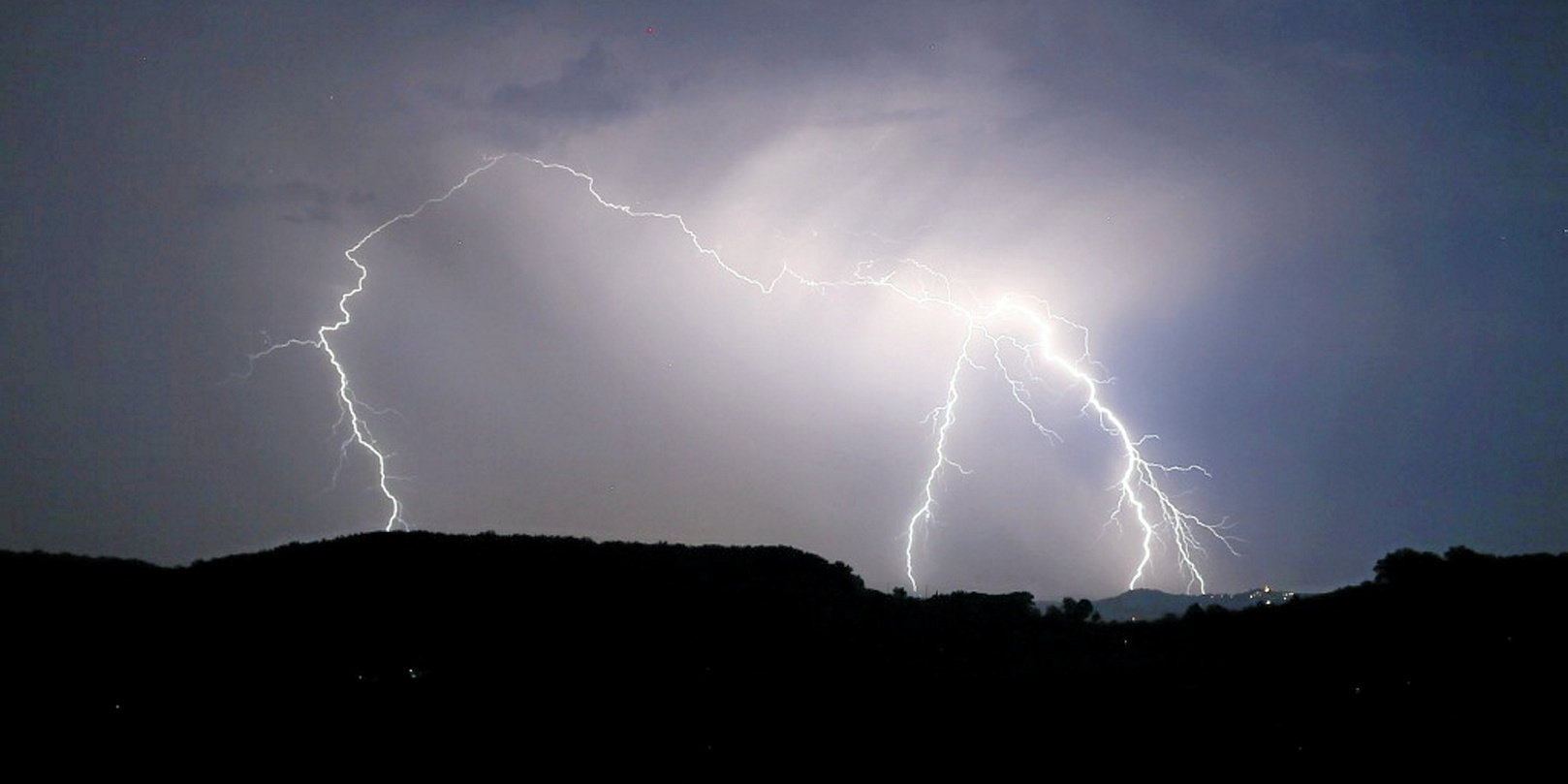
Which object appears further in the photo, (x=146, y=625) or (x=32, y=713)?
(x=146, y=625)

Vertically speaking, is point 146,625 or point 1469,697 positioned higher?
point 146,625

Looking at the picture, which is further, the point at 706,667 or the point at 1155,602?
the point at 1155,602

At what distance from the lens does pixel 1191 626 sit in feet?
67.4

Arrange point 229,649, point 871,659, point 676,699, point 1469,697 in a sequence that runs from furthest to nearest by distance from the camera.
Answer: point 871,659 → point 229,649 → point 676,699 → point 1469,697

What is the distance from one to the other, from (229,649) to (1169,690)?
15475 millimetres

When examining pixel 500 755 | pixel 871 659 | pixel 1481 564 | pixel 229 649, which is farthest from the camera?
pixel 1481 564

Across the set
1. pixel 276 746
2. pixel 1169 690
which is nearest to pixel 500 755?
pixel 276 746

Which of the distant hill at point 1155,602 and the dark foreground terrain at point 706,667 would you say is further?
the distant hill at point 1155,602

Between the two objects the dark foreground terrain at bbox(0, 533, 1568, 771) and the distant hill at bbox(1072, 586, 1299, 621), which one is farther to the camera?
the distant hill at bbox(1072, 586, 1299, 621)

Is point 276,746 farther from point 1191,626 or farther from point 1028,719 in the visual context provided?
point 1191,626

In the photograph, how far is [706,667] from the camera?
52.6ft

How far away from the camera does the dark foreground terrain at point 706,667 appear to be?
39.8 ft

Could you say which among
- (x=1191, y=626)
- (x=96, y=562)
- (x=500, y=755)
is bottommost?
(x=500, y=755)

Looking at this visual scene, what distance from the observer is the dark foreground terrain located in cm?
1212
